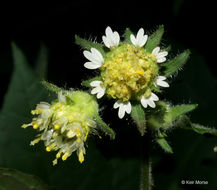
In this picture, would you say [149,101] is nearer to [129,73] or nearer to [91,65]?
[129,73]

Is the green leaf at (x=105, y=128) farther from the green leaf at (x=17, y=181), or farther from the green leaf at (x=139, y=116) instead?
the green leaf at (x=17, y=181)

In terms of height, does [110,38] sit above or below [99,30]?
below

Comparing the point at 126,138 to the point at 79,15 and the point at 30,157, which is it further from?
the point at 79,15

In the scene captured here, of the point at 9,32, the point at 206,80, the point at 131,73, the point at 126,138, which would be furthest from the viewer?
the point at 9,32

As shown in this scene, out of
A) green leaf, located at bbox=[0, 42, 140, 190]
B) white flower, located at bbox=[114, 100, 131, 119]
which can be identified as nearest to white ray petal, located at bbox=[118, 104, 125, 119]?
white flower, located at bbox=[114, 100, 131, 119]

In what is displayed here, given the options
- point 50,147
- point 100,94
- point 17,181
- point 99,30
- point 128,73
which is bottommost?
point 17,181

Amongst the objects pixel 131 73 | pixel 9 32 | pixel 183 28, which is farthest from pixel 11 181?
pixel 183 28

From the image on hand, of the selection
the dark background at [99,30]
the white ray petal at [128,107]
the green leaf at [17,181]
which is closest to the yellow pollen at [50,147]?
the green leaf at [17,181]

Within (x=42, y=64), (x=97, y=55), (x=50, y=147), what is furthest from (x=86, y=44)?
(x=42, y=64)
